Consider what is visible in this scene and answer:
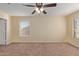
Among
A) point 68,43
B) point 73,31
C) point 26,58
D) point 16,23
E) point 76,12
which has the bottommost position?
point 26,58

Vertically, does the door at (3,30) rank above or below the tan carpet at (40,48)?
above

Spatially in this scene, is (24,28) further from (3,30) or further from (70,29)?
(70,29)

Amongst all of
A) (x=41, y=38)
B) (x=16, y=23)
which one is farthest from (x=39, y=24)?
(x=16, y=23)

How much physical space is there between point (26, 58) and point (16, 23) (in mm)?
546

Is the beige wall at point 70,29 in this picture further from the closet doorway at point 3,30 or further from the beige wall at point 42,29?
the closet doorway at point 3,30

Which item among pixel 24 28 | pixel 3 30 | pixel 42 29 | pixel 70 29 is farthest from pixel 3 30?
pixel 70 29

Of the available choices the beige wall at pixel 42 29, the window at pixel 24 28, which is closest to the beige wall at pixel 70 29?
the beige wall at pixel 42 29

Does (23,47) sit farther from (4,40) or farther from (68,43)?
Answer: (68,43)

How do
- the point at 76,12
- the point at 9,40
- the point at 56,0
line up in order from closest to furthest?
1. the point at 56,0
2. the point at 76,12
3. the point at 9,40

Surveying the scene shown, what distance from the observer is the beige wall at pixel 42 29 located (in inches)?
63.2

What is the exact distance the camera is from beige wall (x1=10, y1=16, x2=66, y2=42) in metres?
1.60


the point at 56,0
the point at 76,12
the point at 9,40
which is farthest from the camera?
the point at 9,40

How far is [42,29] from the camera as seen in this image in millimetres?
1688

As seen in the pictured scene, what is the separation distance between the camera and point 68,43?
1633 mm
